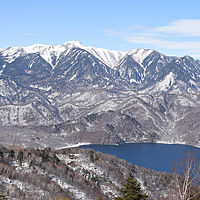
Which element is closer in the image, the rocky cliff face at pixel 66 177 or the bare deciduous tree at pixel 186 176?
the bare deciduous tree at pixel 186 176

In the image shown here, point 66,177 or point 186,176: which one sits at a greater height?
point 186,176

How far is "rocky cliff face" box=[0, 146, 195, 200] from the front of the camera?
67.1 meters

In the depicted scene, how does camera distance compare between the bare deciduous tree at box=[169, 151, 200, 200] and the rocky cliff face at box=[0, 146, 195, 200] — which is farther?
the rocky cliff face at box=[0, 146, 195, 200]

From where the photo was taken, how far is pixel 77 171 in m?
102

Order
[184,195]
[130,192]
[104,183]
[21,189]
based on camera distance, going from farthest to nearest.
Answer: [104,183]
[21,189]
[130,192]
[184,195]

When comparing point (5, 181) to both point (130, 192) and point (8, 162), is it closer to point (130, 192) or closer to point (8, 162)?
point (8, 162)

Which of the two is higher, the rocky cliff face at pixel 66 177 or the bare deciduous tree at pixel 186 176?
the bare deciduous tree at pixel 186 176

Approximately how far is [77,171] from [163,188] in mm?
32617

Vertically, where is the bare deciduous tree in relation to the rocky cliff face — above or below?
above

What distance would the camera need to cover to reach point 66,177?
297 feet

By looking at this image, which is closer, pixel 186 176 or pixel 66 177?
pixel 186 176

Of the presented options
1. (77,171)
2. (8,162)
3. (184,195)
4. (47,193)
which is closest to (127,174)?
(77,171)

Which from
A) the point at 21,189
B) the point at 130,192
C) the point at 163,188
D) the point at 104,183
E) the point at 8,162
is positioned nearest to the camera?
the point at 130,192

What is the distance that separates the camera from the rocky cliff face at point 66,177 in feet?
220
